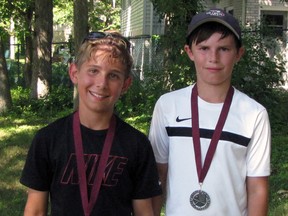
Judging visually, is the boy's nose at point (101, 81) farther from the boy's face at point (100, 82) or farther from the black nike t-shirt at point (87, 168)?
the black nike t-shirt at point (87, 168)

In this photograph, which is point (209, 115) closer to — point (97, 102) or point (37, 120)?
point (97, 102)

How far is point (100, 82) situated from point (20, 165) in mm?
5300

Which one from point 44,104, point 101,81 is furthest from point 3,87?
point 101,81

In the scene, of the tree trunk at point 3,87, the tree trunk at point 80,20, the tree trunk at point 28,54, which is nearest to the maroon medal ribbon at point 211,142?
the tree trunk at point 80,20

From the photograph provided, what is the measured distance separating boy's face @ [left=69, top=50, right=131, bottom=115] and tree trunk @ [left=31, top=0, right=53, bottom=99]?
39.2 ft

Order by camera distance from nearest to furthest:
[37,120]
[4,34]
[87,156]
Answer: [87,156] < [37,120] < [4,34]

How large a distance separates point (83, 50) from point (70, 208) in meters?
0.74

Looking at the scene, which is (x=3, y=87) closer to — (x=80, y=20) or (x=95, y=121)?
(x=80, y=20)

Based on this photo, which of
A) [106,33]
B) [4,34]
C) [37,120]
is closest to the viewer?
[106,33]

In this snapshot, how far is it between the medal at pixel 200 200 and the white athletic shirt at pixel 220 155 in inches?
0.7

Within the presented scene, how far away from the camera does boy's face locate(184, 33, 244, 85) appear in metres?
2.57

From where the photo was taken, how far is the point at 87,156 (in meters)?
2.43

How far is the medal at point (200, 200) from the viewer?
250cm

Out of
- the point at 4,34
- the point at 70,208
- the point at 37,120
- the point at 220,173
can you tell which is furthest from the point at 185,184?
the point at 4,34
